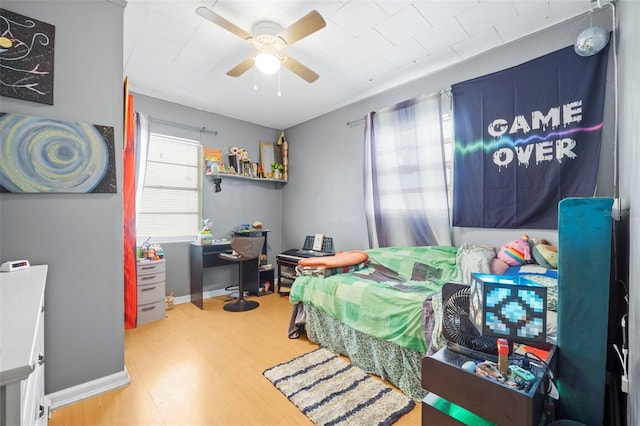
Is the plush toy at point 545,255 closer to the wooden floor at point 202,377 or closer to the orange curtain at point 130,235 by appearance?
the wooden floor at point 202,377

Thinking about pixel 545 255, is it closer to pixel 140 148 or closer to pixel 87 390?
pixel 87 390

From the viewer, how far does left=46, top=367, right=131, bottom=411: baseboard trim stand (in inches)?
67.4

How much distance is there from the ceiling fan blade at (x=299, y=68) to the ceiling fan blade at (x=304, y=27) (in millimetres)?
200

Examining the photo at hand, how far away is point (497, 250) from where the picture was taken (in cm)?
251

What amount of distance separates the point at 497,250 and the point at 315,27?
2411 mm

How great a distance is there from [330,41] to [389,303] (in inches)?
88.4

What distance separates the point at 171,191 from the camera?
3760 millimetres

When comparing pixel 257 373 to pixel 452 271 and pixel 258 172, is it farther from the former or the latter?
pixel 258 172

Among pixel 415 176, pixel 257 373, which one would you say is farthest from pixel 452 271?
pixel 257 373

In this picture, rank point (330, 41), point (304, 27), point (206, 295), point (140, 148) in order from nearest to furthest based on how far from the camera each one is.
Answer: point (304, 27) < point (330, 41) < point (140, 148) < point (206, 295)

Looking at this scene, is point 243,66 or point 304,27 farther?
point 243,66

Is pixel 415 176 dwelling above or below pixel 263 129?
below

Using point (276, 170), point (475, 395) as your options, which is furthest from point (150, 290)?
point (475, 395)

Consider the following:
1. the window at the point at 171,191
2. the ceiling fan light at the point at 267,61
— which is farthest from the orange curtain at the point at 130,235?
the ceiling fan light at the point at 267,61
